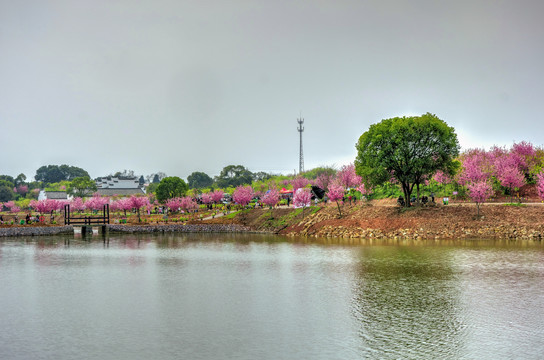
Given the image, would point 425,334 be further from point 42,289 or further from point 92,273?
point 92,273

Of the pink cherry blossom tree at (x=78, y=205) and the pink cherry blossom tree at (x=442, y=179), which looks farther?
the pink cherry blossom tree at (x=78, y=205)

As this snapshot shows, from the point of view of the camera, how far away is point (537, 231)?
5731cm

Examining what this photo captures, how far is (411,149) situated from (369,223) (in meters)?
12.9

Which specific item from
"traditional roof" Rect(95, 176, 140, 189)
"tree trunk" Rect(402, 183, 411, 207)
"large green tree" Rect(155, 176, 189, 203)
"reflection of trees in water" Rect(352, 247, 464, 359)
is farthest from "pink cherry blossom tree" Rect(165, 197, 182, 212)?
"traditional roof" Rect(95, 176, 140, 189)

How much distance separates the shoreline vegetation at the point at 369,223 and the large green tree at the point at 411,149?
232 inches

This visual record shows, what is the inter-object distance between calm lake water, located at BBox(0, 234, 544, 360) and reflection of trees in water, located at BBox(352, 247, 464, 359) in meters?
0.08

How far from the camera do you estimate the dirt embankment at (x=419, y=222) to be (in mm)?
59688


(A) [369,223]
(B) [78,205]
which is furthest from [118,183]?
→ (A) [369,223]

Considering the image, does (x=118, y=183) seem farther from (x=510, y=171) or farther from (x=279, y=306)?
Answer: (x=279, y=306)

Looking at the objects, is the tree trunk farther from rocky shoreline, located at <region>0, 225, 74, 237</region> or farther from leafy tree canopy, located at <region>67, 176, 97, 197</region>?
leafy tree canopy, located at <region>67, 176, 97, 197</region>

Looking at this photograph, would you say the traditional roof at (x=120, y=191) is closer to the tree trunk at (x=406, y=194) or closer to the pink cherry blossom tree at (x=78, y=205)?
the pink cherry blossom tree at (x=78, y=205)

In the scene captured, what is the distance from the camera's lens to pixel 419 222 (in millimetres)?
65000

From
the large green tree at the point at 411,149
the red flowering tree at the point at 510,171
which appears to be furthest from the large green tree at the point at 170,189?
the red flowering tree at the point at 510,171

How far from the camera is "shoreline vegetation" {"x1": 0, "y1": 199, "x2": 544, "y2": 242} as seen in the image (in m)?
60.3
